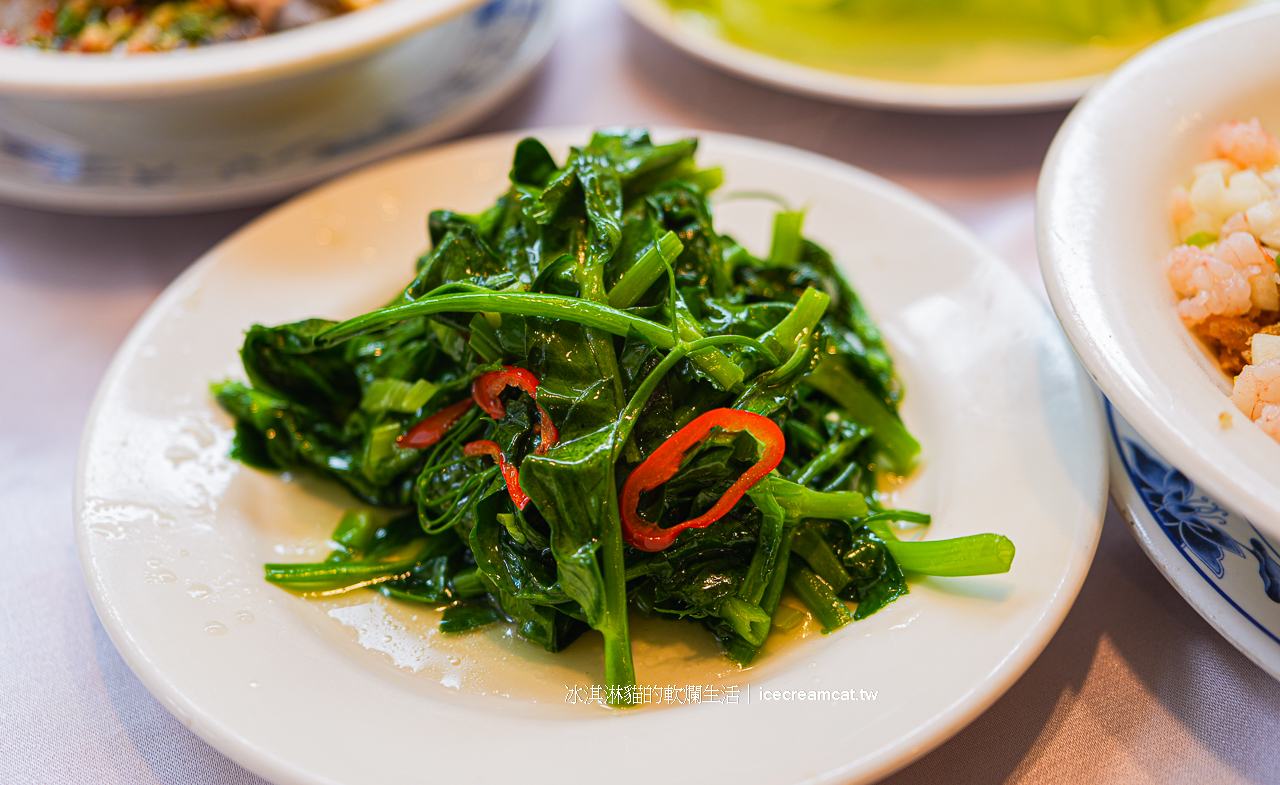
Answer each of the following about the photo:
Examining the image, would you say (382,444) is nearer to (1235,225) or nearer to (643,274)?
(643,274)

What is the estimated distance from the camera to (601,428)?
141cm

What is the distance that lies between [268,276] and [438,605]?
0.97 metres

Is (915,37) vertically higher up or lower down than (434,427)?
higher up

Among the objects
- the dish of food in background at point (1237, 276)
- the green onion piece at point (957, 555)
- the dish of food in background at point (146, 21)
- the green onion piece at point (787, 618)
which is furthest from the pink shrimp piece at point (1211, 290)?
the dish of food in background at point (146, 21)

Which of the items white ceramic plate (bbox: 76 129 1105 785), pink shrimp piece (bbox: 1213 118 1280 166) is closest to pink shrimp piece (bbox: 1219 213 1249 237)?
pink shrimp piece (bbox: 1213 118 1280 166)

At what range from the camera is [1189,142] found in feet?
5.70

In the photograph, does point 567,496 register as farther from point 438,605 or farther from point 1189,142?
point 1189,142

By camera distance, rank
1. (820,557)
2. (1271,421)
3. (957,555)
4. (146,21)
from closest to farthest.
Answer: (1271,421)
(957,555)
(820,557)
(146,21)

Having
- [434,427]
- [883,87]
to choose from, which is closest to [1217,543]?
[434,427]

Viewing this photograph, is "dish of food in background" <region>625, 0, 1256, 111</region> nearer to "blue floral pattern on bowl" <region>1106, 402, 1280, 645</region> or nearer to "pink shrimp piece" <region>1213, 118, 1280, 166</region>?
"pink shrimp piece" <region>1213, 118, 1280, 166</region>

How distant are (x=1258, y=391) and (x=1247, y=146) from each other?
2.19ft

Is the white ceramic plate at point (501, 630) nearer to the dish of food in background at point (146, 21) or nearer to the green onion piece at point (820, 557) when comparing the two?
the green onion piece at point (820, 557)

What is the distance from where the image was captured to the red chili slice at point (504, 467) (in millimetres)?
1379

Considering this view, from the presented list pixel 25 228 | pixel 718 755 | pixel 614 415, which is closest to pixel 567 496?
pixel 614 415
